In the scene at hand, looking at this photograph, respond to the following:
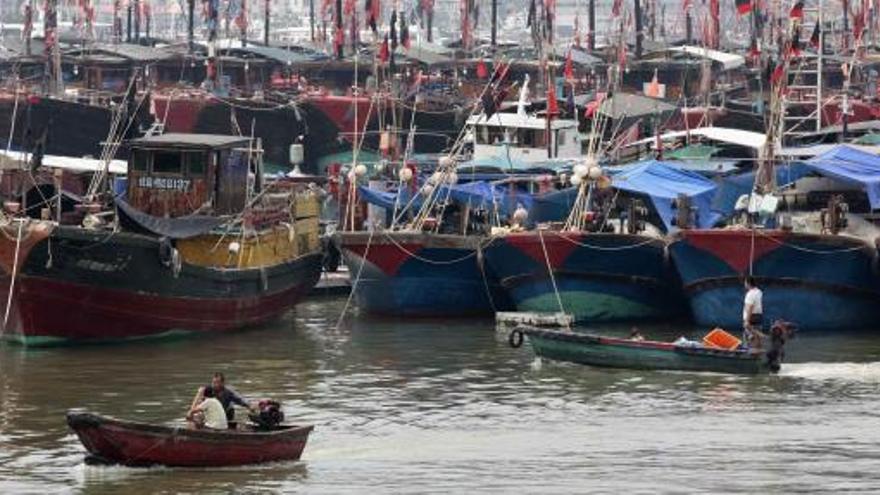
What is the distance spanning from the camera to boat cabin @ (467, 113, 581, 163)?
209 feet

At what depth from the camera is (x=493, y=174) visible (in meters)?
60.2

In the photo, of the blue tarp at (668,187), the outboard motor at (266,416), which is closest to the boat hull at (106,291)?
the blue tarp at (668,187)

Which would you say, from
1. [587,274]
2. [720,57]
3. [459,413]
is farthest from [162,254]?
[720,57]

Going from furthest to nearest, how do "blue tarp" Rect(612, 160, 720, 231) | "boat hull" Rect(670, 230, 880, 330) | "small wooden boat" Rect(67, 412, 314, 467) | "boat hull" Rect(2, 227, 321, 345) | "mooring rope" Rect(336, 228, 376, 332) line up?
1. "blue tarp" Rect(612, 160, 720, 231)
2. "mooring rope" Rect(336, 228, 376, 332)
3. "boat hull" Rect(670, 230, 880, 330)
4. "boat hull" Rect(2, 227, 321, 345)
5. "small wooden boat" Rect(67, 412, 314, 467)

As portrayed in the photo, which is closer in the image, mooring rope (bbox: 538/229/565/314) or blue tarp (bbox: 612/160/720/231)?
mooring rope (bbox: 538/229/565/314)

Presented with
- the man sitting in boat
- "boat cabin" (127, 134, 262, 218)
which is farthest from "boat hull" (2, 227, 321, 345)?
the man sitting in boat

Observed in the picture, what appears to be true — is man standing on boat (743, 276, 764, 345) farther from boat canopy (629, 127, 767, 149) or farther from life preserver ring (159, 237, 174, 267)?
boat canopy (629, 127, 767, 149)

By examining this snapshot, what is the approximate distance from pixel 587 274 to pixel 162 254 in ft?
31.1

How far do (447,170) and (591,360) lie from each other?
12.1 metres

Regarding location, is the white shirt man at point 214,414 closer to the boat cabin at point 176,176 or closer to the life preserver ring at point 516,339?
the life preserver ring at point 516,339

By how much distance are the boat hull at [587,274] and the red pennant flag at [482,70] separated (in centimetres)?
3982

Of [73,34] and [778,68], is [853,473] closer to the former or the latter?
[778,68]

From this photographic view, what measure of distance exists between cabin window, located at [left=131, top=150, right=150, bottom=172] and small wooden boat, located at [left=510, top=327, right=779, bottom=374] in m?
9.74

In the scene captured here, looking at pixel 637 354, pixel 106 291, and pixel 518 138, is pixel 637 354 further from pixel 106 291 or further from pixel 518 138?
pixel 518 138
